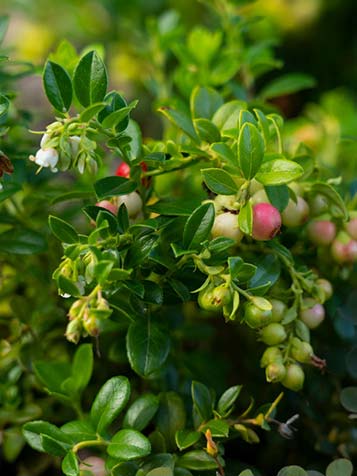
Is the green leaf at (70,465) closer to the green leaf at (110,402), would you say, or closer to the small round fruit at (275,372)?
the green leaf at (110,402)

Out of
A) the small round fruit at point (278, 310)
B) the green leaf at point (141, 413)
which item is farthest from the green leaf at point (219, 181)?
the green leaf at point (141, 413)

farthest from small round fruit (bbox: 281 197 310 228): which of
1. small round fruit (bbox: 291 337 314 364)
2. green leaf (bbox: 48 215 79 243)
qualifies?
green leaf (bbox: 48 215 79 243)

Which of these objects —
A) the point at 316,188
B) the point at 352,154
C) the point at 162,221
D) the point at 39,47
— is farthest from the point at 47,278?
the point at 39,47

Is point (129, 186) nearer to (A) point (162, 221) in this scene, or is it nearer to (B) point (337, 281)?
(A) point (162, 221)

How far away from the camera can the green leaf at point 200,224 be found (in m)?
0.66

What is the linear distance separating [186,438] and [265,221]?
0.79ft

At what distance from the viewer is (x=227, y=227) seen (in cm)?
68

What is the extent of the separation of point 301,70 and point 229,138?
53.5 inches

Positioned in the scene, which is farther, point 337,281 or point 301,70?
point 301,70

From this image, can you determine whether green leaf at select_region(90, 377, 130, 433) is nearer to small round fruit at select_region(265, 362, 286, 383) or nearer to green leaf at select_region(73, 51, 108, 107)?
small round fruit at select_region(265, 362, 286, 383)

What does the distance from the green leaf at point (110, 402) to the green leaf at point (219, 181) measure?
217mm

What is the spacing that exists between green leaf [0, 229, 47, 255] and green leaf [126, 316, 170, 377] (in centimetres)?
17

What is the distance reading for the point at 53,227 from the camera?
66cm

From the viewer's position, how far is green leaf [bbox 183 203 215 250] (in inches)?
26.0
